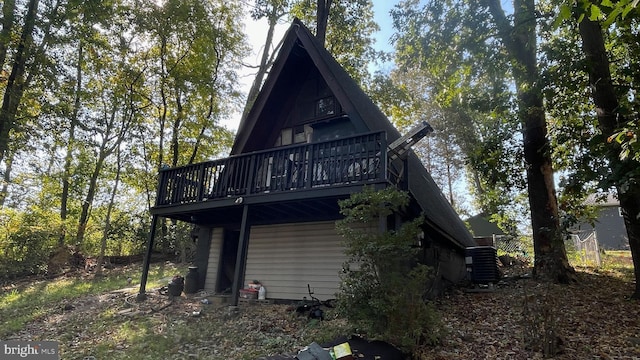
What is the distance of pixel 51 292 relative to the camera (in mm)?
10625

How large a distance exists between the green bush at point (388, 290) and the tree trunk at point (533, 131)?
5.12 m

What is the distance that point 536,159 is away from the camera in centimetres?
871

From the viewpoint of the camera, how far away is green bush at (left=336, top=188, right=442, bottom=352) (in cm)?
425

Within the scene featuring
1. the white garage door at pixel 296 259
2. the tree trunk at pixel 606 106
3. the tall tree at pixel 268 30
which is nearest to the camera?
the tree trunk at pixel 606 106

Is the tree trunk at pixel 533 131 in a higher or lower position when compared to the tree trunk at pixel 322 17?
lower

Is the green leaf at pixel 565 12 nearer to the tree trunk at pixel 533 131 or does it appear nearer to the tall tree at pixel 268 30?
the tree trunk at pixel 533 131

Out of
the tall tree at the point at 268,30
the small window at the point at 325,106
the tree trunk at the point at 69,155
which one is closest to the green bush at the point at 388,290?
the small window at the point at 325,106

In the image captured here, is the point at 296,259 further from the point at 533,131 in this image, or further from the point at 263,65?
the point at 263,65

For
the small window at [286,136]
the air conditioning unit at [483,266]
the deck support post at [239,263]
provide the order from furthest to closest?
the small window at [286,136]
the air conditioning unit at [483,266]
the deck support post at [239,263]

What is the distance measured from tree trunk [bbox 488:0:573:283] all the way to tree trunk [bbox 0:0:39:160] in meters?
14.3

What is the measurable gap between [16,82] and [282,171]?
1034 cm

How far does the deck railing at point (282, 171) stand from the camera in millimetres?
6426

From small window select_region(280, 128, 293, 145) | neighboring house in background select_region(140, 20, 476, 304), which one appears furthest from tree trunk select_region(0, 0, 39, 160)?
small window select_region(280, 128, 293, 145)

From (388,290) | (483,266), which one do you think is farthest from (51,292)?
(483,266)
